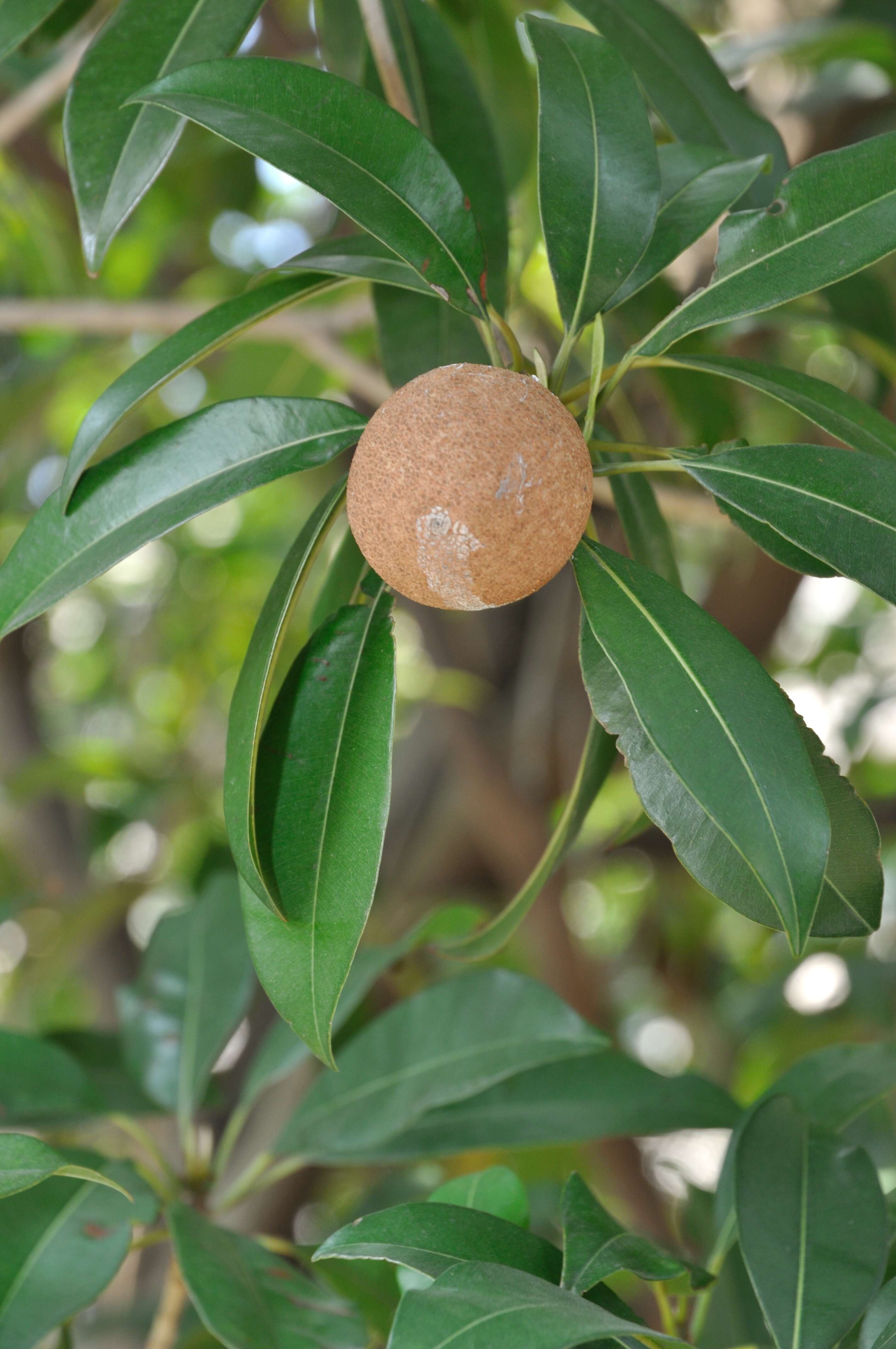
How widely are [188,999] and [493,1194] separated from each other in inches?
16.2

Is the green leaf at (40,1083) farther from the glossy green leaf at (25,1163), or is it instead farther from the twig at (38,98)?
the twig at (38,98)

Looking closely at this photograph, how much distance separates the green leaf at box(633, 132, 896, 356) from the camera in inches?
18.8

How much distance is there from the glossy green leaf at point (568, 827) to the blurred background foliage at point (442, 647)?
0.86ft

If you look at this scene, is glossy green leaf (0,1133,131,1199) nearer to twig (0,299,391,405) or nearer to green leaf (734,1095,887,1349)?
green leaf (734,1095,887,1349)

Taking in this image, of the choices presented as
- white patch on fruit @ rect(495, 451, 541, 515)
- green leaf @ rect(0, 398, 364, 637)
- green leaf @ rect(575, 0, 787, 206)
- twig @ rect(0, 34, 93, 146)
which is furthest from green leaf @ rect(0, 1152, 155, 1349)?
twig @ rect(0, 34, 93, 146)

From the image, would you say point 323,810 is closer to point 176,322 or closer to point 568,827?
point 568,827

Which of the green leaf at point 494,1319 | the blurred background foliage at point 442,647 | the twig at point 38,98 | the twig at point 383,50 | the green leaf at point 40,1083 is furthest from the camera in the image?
the blurred background foliage at point 442,647

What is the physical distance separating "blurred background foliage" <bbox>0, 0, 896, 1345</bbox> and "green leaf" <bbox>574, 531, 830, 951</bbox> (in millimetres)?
396

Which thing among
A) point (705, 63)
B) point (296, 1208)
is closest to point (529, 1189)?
point (296, 1208)

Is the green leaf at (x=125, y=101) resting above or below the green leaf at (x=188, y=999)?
above

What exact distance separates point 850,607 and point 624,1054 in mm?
1488

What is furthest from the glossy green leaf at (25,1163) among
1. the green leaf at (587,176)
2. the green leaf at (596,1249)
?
the green leaf at (587,176)

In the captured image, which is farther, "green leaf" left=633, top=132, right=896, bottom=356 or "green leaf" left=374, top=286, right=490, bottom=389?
"green leaf" left=374, top=286, right=490, bottom=389

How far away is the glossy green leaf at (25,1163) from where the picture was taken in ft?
1.60
